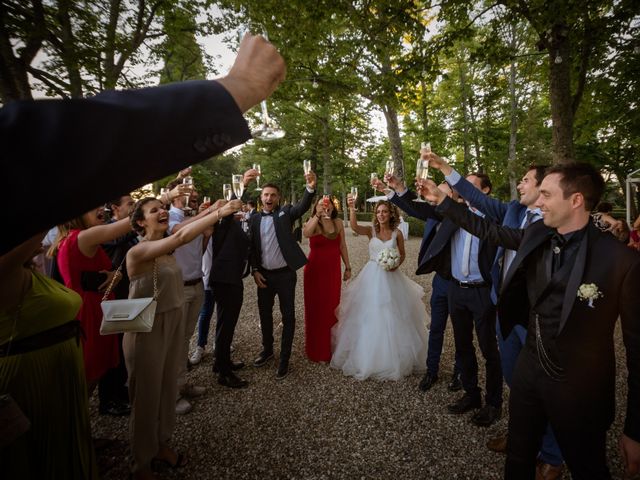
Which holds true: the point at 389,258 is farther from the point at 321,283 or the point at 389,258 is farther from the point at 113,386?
the point at 113,386

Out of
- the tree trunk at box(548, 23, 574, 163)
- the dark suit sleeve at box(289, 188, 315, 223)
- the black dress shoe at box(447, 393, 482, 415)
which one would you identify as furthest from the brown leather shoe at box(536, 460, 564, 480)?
the tree trunk at box(548, 23, 574, 163)

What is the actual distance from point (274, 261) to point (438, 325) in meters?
2.66

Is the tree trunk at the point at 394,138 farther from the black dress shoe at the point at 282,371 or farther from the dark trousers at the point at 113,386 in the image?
the dark trousers at the point at 113,386

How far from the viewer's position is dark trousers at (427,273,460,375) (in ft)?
14.3

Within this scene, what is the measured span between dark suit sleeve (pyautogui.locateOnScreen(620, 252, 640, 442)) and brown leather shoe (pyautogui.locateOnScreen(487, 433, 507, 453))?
5.00ft

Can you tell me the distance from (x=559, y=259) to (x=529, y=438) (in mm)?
1280

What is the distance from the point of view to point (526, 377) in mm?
2215

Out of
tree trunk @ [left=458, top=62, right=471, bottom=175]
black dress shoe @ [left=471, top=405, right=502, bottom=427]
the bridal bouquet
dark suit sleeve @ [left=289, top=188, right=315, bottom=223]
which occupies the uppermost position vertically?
tree trunk @ [left=458, top=62, right=471, bottom=175]

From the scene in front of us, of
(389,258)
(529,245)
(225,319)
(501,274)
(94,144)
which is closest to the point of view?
(94,144)

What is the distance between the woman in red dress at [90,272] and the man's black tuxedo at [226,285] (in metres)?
1.38

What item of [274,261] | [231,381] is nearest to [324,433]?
[231,381]

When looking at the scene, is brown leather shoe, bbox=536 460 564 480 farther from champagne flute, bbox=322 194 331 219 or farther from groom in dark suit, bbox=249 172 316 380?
champagne flute, bbox=322 194 331 219

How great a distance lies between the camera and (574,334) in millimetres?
2006

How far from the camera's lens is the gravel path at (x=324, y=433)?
2.97 m
